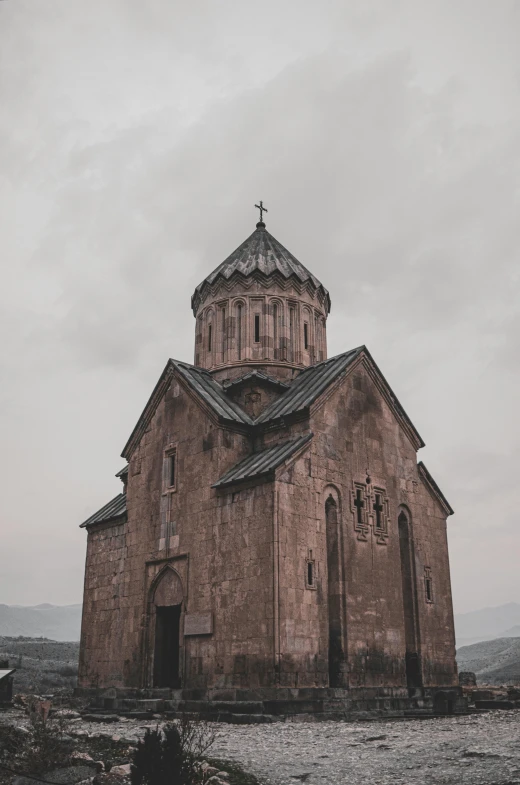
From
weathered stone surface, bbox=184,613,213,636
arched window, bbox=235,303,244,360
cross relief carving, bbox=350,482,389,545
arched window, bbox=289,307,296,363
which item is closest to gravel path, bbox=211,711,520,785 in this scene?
weathered stone surface, bbox=184,613,213,636

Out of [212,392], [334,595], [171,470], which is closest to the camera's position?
[334,595]

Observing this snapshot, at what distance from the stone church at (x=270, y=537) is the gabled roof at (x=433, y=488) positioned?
0.12ft

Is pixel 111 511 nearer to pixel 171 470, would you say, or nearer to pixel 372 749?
pixel 171 470

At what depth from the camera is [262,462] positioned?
54.4 feet

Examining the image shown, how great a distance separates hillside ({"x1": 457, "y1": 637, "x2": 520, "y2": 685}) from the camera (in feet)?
117

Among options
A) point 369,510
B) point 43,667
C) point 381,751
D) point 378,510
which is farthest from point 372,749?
point 43,667

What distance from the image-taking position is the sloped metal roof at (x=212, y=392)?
59.4 ft

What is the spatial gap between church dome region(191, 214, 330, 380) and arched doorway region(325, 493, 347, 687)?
5.10 metres

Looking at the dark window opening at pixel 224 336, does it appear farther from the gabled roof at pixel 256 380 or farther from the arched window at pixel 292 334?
the arched window at pixel 292 334

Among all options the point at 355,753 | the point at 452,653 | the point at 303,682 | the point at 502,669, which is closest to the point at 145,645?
the point at 303,682

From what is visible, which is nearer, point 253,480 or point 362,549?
point 253,480

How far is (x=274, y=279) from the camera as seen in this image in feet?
69.9

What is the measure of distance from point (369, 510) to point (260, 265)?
26.4 ft

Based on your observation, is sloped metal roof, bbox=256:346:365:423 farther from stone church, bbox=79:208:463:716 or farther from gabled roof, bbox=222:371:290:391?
gabled roof, bbox=222:371:290:391
